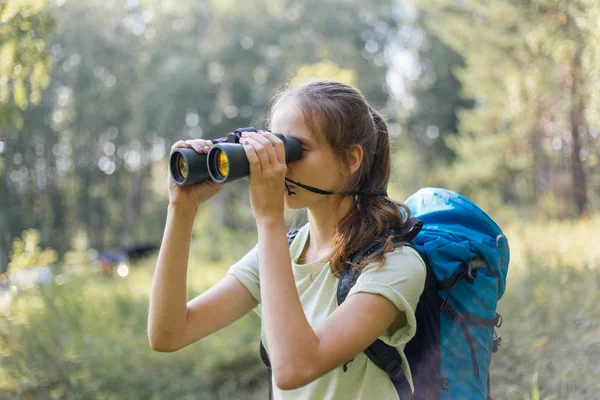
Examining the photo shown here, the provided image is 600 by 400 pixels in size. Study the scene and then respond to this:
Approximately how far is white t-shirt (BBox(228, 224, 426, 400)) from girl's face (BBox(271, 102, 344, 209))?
0.19m

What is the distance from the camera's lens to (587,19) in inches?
147

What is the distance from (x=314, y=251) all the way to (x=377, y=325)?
1.35ft

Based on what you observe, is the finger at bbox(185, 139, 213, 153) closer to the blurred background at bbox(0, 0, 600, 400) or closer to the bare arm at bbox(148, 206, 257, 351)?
the bare arm at bbox(148, 206, 257, 351)

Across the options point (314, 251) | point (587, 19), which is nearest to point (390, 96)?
point (587, 19)

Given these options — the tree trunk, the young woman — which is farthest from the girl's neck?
the tree trunk

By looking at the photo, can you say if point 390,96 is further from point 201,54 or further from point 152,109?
point 152,109

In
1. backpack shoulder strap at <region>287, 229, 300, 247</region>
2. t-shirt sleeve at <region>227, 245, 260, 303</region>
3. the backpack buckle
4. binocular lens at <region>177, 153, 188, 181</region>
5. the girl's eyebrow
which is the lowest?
the backpack buckle

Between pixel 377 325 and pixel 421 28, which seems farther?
pixel 421 28

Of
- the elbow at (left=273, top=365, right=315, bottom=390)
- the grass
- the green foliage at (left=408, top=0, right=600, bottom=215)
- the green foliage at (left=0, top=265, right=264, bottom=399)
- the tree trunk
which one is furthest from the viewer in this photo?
the tree trunk

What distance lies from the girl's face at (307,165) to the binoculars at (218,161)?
0.04 m

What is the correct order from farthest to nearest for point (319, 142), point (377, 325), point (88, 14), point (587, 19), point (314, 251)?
point (88, 14), point (587, 19), point (314, 251), point (319, 142), point (377, 325)

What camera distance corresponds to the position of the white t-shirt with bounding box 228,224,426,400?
139cm

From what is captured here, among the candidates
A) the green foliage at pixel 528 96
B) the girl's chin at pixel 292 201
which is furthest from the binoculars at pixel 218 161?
the green foliage at pixel 528 96

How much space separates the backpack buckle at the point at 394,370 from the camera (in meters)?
1.45
